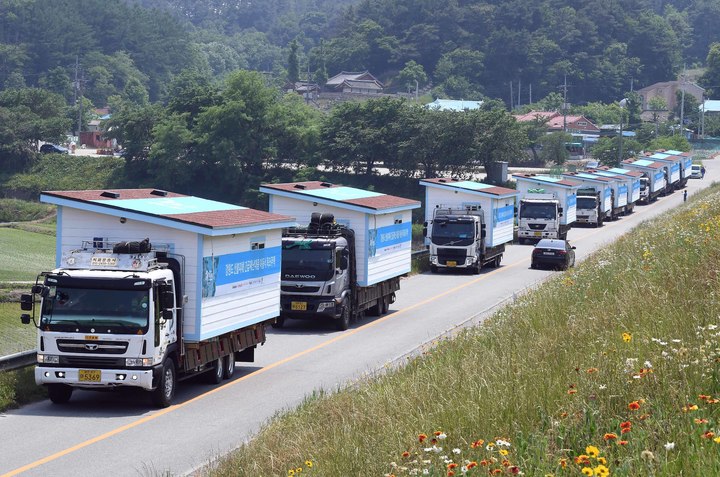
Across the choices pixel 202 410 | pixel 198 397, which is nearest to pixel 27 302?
pixel 202 410

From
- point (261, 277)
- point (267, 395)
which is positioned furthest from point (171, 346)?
point (261, 277)

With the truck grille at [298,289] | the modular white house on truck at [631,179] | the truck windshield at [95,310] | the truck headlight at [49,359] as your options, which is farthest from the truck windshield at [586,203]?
the truck headlight at [49,359]

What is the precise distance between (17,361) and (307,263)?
9555 millimetres

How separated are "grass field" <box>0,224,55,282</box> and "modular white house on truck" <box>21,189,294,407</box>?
29228mm

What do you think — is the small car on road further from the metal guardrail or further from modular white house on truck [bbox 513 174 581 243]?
the metal guardrail

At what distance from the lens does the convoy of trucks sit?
57.5 ft

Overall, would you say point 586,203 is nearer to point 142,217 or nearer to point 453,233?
point 453,233

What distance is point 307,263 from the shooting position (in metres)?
27.6

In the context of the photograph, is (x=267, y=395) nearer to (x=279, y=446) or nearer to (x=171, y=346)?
(x=171, y=346)

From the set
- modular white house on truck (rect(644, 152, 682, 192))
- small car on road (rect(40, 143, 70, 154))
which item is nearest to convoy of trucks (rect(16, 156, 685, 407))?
modular white house on truck (rect(644, 152, 682, 192))

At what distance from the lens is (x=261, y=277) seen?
73.3 feet

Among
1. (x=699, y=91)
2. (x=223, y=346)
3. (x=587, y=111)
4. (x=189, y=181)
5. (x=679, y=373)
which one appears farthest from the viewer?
(x=699, y=91)

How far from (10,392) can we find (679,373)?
37.8ft

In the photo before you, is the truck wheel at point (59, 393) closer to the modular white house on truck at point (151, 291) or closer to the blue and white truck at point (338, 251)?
the modular white house on truck at point (151, 291)
